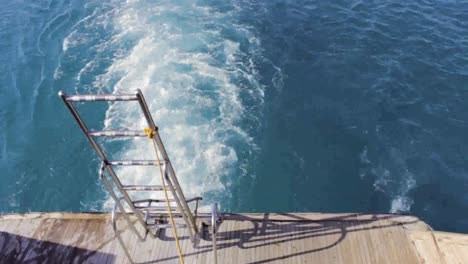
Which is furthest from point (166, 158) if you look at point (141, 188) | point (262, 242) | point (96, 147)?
point (262, 242)

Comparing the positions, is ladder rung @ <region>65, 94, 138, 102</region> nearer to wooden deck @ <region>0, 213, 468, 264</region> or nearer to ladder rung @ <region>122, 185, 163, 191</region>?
ladder rung @ <region>122, 185, 163, 191</region>

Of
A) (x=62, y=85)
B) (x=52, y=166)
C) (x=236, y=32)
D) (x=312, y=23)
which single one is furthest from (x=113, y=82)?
(x=312, y=23)

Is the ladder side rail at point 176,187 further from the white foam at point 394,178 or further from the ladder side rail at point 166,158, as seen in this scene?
the white foam at point 394,178

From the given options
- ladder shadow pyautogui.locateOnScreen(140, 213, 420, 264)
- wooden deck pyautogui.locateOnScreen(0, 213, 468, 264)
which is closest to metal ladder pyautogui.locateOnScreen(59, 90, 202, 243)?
wooden deck pyautogui.locateOnScreen(0, 213, 468, 264)

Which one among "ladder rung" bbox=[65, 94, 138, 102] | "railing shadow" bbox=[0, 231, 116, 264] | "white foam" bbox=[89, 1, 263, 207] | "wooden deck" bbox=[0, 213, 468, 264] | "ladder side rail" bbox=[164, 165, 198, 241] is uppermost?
"ladder rung" bbox=[65, 94, 138, 102]

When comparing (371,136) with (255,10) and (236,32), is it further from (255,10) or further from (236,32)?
(255,10)

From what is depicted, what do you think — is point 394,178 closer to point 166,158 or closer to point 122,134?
point 166,158
